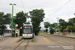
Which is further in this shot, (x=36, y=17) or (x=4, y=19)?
(x=36, y=17)

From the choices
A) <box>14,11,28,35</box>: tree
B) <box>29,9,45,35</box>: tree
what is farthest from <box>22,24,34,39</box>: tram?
<box>29,9,45,35</box>: tree

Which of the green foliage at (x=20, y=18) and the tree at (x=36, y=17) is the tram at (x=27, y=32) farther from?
the tree at (x=36, y=17)

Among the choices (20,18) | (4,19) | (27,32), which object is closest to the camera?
(27,32)

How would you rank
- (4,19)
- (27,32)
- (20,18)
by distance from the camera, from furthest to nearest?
(20,18)
(4,19)
(27,32)

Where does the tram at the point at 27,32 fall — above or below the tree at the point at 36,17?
below

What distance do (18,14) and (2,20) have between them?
249 inches

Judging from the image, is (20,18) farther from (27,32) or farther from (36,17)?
(27,32)

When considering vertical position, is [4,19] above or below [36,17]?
below

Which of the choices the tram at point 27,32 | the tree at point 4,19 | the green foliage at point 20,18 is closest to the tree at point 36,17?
the green foliage at point 20,18

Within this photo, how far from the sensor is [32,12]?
51.1 metres

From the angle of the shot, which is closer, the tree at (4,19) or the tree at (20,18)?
the tree at (4,19)

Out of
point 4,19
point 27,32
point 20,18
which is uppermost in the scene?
point 20,18

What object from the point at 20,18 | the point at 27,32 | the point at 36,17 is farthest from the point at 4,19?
the point at 36,17

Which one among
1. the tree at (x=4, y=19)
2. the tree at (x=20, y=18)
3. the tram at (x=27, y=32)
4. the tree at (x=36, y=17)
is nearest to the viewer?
the tram at (x=27, y=32)
